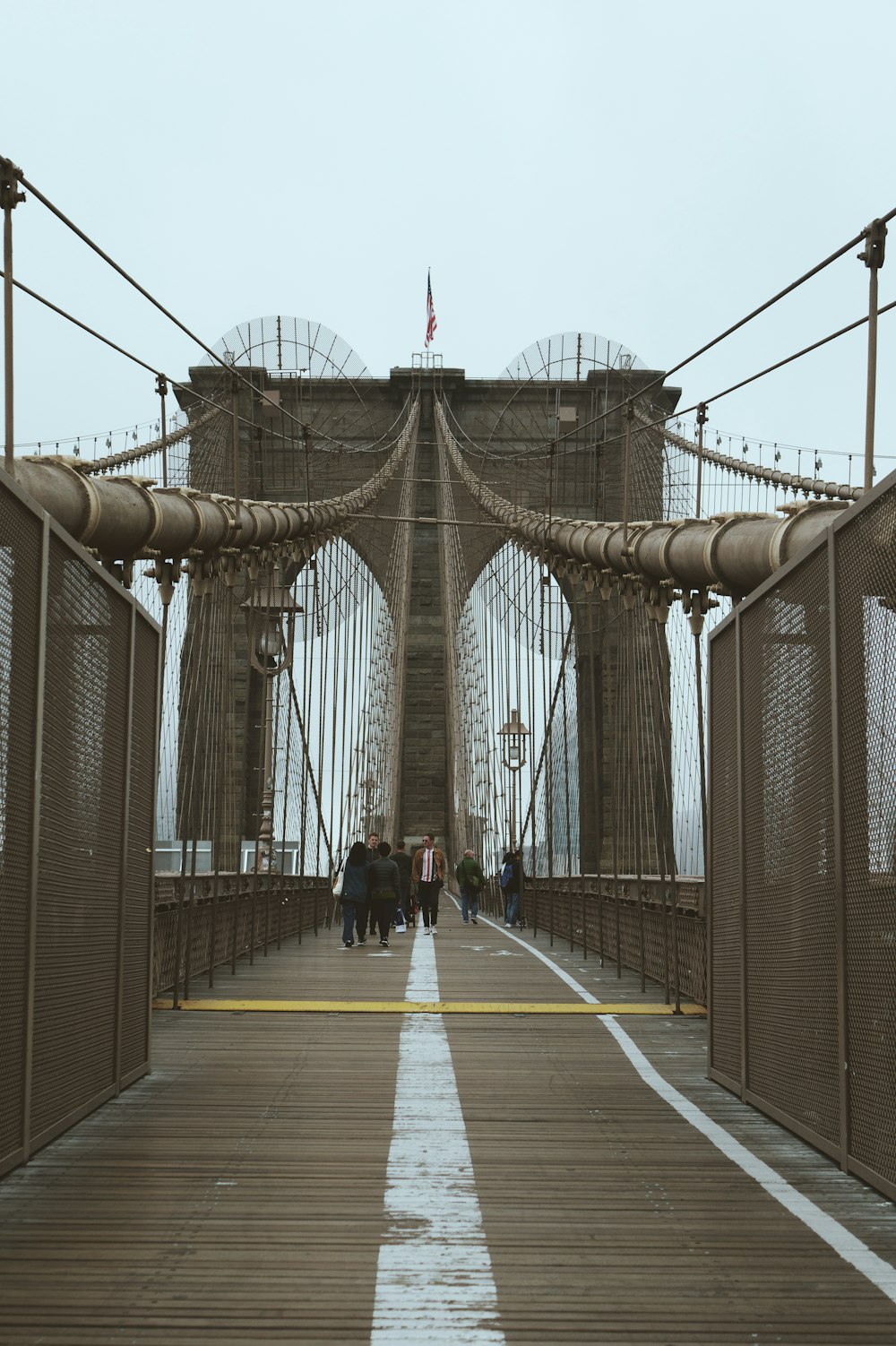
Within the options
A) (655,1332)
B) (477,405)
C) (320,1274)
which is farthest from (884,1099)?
(477,405)

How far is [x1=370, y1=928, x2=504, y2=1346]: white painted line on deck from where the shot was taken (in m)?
2.77

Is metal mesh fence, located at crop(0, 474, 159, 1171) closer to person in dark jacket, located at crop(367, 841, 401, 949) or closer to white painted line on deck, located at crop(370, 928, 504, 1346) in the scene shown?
white painted line on deck, located at crop(370, 928, 504, 1346)

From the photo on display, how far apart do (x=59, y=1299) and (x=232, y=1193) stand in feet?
2.98

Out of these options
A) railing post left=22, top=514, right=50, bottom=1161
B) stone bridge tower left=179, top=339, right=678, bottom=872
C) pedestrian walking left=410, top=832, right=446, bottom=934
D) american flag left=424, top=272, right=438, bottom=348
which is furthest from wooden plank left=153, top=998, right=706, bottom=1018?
american flag left=424, top=272, right=438, bottom=348

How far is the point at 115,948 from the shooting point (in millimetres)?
5242

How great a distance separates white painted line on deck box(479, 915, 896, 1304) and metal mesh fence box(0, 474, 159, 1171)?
1.82m

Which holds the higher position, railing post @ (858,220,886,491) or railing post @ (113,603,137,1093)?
railing post @ (858,220,886,491)

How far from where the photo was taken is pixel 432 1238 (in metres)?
3.36

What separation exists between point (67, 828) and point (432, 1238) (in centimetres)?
172

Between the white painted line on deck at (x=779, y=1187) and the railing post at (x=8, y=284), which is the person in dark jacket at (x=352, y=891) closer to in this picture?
the white painted line on deck at (x=779, y=1187)

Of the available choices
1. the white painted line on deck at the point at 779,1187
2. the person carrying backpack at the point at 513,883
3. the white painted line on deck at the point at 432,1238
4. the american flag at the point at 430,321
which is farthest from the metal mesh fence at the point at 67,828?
the american flag at the point at 430,321

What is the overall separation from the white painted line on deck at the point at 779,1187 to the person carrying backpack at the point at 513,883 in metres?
11.3

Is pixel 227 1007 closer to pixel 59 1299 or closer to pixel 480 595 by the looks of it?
pixel 59 1299

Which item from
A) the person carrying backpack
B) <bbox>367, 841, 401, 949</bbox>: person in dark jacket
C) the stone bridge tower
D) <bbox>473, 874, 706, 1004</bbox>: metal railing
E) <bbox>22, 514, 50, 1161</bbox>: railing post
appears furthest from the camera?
the stone bridge tower
